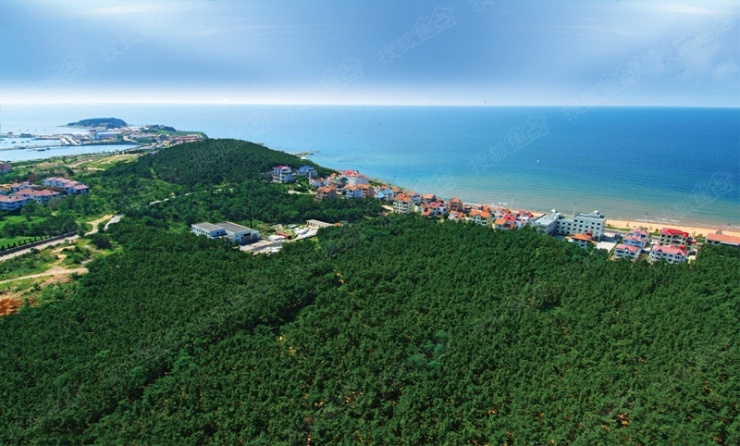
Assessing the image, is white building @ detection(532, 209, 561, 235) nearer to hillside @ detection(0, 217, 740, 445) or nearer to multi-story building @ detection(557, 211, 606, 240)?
multi-story building @ detection(557, 211, 606, 240)

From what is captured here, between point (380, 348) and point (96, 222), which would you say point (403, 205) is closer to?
point (380, 348)

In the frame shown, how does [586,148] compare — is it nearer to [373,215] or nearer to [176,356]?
[373,215]

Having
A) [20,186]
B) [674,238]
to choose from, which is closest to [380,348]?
[674,238]

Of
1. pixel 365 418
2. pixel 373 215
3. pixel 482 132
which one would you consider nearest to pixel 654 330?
pixel 365 418

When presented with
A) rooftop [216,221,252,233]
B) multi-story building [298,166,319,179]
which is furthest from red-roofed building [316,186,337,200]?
rooftop [216,221,252,233]

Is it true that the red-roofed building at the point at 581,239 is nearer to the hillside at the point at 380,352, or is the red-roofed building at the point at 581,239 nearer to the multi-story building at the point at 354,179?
the hillside at the point at 380,352

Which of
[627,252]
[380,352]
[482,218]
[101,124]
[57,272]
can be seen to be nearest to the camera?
[380,352]
